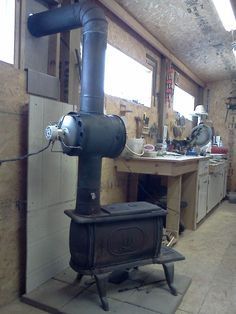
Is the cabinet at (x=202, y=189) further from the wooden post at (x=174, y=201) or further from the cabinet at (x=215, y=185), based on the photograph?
the wooden post at (x=174, y=201)

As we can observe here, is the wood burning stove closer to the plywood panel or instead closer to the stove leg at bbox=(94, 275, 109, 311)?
the stove leg at bbox=(94, 275, 109, 311)

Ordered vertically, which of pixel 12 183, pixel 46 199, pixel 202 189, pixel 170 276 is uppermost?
pixel 12 183

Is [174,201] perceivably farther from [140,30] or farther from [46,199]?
[140,30]

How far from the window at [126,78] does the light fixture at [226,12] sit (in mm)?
1059

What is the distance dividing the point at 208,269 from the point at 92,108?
5.56 feet

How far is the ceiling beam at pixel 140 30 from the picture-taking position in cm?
286

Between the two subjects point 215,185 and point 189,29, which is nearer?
point 189,29

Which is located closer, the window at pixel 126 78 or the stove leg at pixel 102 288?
the stove leg at pixel 102 288

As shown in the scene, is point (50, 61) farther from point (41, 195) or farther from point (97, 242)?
point (97, 242)

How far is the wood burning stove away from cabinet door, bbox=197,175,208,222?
1.83 meters

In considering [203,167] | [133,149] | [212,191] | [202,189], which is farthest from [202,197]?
[133,149]

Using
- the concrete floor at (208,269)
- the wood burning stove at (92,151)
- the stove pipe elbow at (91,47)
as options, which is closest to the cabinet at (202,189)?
the concrete floor at (208,269)

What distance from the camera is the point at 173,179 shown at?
10.5 feet

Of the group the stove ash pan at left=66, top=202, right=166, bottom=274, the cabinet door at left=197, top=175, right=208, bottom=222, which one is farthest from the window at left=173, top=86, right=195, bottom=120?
the stove ash pan at left=66, top=202, right=166, bottom=274
